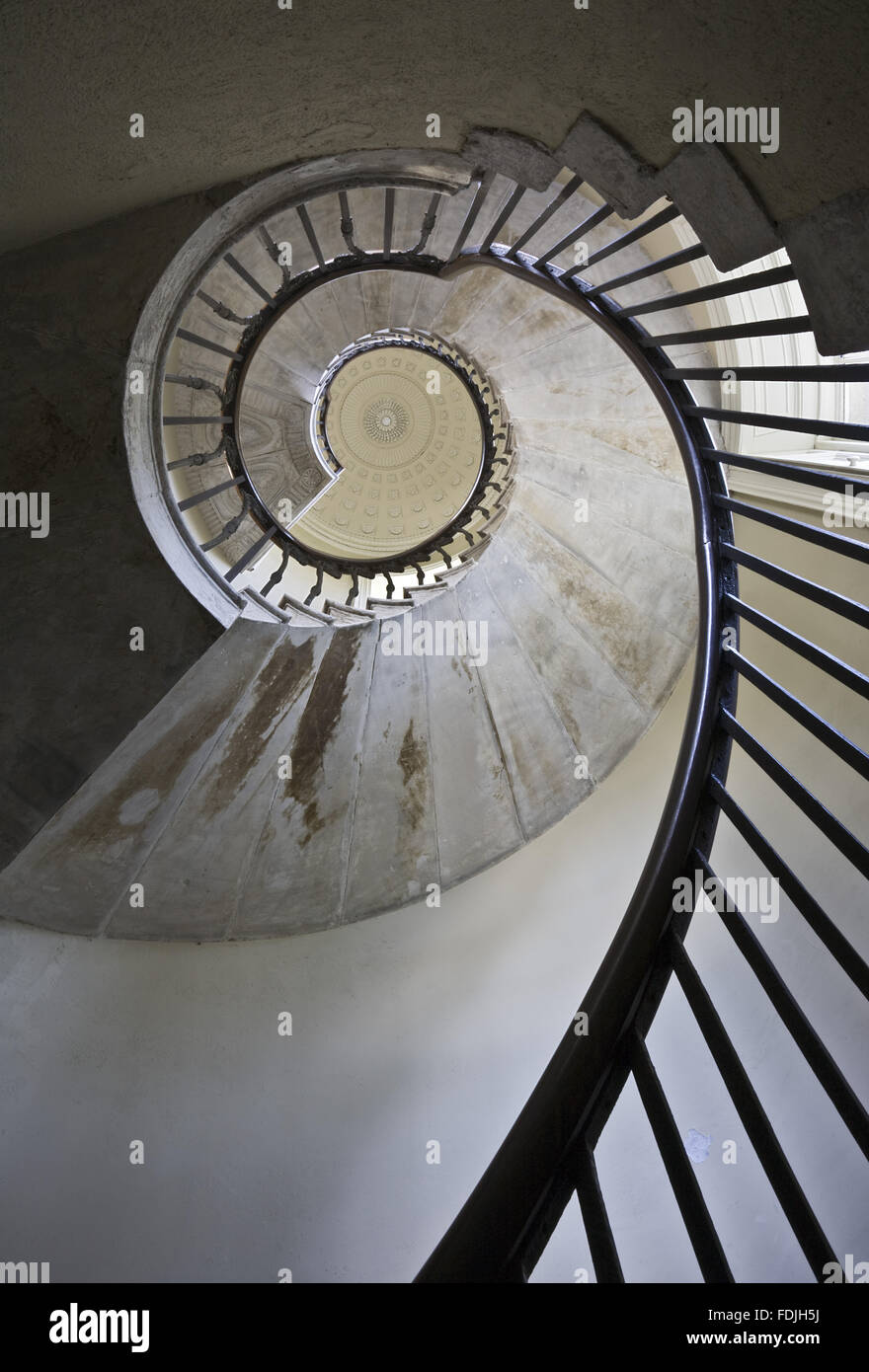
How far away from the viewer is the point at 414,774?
19.8ft

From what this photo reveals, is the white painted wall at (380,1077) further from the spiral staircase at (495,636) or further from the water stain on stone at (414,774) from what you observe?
the water stain on stone at (414,774)

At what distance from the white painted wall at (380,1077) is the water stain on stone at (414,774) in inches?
28.5

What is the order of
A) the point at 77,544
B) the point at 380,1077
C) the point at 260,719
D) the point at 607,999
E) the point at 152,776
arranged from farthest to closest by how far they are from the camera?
1. the point at 380,1077
2. the point at 260,719
3. the point at 152,776
4. the point at 77,544
5. the point at 607,999

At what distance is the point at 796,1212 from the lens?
187 cm

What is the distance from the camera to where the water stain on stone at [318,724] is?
529 cm

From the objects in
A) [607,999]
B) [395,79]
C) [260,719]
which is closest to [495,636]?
[260,719]

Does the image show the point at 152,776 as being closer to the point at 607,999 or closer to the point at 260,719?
the point at 260,719

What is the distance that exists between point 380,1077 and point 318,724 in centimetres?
235

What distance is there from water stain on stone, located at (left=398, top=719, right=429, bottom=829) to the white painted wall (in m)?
0.72

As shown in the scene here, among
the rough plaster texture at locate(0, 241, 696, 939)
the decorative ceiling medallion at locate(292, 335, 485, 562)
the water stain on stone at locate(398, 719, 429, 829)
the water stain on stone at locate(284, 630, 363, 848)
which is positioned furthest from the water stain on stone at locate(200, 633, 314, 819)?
the decorative ceiling medallion at locate(292, 335, 485, 562)

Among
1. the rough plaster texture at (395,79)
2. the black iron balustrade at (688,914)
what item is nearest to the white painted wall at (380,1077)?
the black iron balustrade at (688,914)

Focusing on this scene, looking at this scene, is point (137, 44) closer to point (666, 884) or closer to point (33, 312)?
point (33, 312)

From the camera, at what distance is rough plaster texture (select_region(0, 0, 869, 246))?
5.24 feet
